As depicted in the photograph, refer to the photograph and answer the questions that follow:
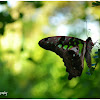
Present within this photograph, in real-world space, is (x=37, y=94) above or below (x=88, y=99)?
below

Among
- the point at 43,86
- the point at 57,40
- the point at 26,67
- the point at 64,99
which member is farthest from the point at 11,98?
the point at 57,40

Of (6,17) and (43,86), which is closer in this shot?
(6,17)

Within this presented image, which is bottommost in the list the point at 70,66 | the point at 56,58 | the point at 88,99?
the point at 88,99

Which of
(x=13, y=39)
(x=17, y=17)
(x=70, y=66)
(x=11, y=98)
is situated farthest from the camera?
(x=13, y=39)

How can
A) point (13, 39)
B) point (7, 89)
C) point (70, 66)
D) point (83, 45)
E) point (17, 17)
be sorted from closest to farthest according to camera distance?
point (83, 45) < point (70, 66) < point (17, 17) < point (7, 89) < point (13, 39)

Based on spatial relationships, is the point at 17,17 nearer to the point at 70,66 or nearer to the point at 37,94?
the point at 70,66
